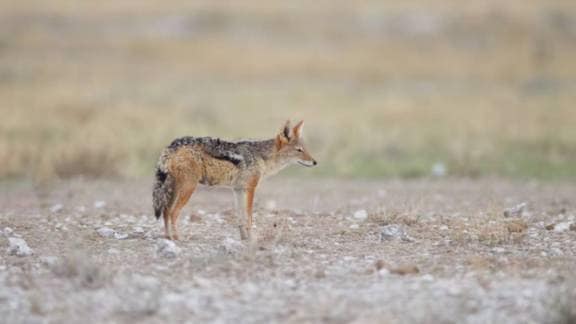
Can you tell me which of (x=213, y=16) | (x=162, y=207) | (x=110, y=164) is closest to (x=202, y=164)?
(x=162, y=207)

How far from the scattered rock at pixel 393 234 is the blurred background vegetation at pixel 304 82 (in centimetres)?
705

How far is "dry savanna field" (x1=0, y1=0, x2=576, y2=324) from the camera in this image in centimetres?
771

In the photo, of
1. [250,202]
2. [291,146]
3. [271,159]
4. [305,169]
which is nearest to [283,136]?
[291,146]

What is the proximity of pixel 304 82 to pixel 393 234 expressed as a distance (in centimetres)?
2117

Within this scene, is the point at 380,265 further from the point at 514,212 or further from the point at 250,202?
the point at 514,212

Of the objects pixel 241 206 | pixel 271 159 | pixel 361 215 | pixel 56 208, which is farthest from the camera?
pixel 56 208

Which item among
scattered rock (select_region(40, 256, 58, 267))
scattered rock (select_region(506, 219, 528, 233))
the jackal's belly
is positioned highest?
the jackal's belly

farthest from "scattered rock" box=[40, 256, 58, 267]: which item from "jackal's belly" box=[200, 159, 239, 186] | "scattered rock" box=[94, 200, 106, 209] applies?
"scattered rock" box=[94, 200, 106, 209]

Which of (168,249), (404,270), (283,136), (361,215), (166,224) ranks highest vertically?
(283,136)

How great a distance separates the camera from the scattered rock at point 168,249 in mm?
8992

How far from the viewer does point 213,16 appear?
43125 millimetres

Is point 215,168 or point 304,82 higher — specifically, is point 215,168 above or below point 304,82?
below

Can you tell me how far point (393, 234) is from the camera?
10.1 metres

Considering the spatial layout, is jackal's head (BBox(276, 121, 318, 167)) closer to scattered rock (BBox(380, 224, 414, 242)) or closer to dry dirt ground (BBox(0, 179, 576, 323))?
dry dirt ground (BBox(0, 179, 576, 323))
